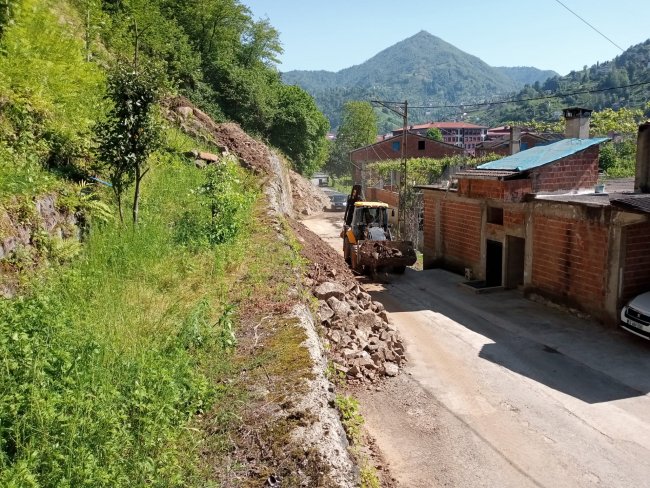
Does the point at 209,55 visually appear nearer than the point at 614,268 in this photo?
No

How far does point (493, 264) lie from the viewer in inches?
696

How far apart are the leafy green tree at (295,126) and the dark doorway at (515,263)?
28.0 metres

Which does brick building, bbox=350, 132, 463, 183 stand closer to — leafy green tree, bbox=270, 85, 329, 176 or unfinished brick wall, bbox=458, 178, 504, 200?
leafy green tree, bbox=270, 85, 329, 176

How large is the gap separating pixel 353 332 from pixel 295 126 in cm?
3489

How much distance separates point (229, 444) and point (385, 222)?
1639cm

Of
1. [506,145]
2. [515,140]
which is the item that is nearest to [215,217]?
[515,140]

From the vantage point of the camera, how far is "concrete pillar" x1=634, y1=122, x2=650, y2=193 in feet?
45.0

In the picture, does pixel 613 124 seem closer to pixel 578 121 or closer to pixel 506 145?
pixel 506 145

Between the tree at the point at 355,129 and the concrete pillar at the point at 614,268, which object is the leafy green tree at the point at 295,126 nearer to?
the concrete pillar at the point at 614,268

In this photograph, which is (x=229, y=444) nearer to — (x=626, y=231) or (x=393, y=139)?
(x=626, y=231)

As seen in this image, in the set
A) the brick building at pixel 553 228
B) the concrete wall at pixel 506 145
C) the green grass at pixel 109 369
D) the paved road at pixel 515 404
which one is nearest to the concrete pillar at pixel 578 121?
the brick building at pixel 553 228

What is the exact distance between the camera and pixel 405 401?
8.79 metres

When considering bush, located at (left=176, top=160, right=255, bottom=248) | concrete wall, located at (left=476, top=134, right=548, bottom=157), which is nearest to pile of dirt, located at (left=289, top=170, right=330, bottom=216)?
concrete wall, located at (left=476, top=134, right=548, bottom=157)

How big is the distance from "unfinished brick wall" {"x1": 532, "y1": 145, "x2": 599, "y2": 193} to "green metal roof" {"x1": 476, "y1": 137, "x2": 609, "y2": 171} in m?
0.17
